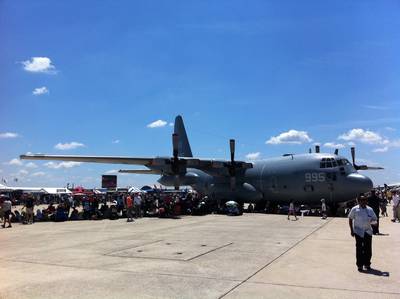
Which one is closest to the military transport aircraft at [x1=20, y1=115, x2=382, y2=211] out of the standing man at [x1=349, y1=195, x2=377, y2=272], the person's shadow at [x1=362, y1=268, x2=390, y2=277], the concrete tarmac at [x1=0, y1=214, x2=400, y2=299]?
the concrete tarmac at [x1=0, y1=214, x2=400, y2=299]

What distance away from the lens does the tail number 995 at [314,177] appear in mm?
24837

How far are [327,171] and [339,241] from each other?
12.3 meters

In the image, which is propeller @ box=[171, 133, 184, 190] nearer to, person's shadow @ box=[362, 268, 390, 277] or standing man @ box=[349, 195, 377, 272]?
standing man @ box=[349, 195, 377, 272]

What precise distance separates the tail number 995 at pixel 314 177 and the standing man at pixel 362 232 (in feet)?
52.2

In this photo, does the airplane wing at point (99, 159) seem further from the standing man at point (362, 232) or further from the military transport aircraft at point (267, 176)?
the standing man at point (362, 232)

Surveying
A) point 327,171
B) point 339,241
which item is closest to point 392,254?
point 339,241

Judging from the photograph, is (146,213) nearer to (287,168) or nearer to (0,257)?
(287,168)

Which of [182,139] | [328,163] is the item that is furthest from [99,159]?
[328,163]

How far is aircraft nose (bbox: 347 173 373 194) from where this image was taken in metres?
23.4

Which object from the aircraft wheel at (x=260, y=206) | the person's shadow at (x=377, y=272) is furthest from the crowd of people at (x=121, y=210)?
the person's shadow at (x=377, y=272)

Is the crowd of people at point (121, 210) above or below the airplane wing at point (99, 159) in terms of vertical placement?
below

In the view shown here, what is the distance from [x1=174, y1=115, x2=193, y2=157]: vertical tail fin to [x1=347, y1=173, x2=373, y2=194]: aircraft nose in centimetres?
1757

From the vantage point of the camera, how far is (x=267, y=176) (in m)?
28.5

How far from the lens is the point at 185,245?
12.2 metres
